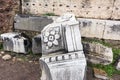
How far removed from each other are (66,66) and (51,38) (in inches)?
21.4

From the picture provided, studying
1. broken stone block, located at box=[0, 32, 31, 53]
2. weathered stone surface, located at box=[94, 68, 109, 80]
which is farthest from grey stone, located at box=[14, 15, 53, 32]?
weathered stone surface, located at box=[94, 68, 109, 80]

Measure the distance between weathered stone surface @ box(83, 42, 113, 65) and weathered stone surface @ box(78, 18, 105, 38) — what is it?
37 cm

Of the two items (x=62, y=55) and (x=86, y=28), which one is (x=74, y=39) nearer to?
(x=62, y=55)

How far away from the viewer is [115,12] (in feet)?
15.2

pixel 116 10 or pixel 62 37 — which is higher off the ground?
pixel 116 10

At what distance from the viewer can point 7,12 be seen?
5.04 meters

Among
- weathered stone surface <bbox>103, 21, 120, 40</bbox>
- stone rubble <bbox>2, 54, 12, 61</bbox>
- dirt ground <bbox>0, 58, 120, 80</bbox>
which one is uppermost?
weathered stone surface <bbox>103, 21, 120, 40</bbox>

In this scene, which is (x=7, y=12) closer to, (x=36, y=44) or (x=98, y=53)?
(x=36, y=44)

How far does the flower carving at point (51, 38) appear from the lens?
3.84 m

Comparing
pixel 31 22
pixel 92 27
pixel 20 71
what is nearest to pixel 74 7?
pixel 92 27

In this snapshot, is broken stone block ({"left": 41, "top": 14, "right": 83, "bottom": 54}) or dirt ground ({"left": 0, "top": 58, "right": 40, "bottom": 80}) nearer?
broken stone block ({"left": 41, "top": 14, "right": 83, "bottom": 54})

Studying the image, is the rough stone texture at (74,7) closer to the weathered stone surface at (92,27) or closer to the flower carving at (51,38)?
the weathered stone surface at (92,27)

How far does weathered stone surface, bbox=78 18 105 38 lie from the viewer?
4.66m

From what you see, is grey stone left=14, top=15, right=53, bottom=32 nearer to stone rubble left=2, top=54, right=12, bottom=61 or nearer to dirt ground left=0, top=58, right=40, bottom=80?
stone rubble left=2, top=54, right=12, bottom=61
